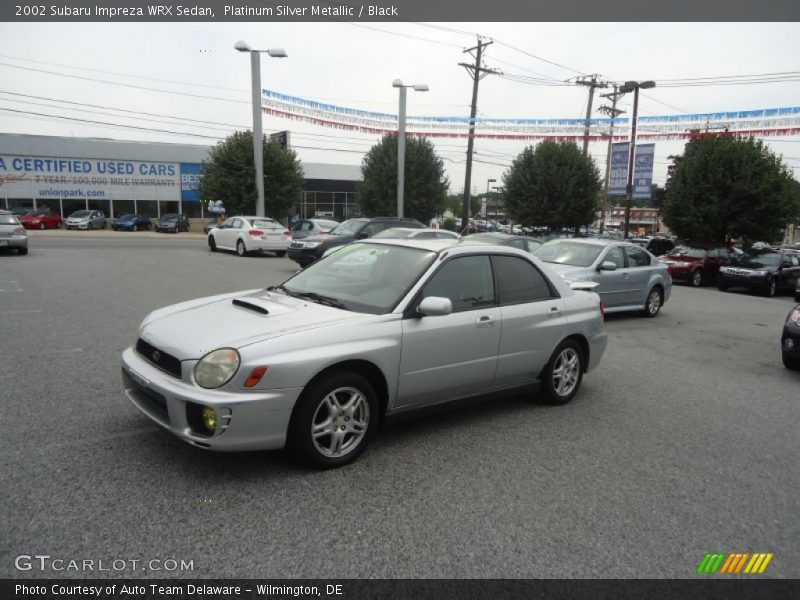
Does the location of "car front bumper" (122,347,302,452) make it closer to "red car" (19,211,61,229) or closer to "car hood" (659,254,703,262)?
"car hood" (659,254,703,262)

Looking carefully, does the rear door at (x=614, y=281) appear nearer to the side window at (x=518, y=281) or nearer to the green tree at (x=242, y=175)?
the side window at (x=518, y=281)

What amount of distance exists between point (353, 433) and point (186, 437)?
1.08 m

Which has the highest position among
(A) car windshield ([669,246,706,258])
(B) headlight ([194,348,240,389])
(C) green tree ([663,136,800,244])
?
(C) green tree ([663,136,800,244])

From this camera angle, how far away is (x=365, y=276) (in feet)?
15.4

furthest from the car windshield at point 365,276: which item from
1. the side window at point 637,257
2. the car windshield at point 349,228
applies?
the car windshield at point 349,228

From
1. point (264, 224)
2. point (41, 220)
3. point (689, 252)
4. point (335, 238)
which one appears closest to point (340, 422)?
point (335, 238)

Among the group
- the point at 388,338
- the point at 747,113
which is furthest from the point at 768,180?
the point at 388,338

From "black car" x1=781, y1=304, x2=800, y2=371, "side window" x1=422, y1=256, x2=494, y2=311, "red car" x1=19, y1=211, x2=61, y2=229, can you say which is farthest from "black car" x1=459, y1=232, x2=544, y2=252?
"red car" x1=19, y1=211, x2=61, y2=229

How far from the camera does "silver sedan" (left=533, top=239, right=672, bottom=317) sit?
10.5 meters

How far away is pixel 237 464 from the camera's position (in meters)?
3.83

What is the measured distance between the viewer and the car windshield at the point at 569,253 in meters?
10.7

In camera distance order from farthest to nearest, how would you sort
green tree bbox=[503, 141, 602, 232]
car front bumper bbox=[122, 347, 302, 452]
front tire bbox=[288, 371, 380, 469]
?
1. green tree bbox=[503, 141, 602, 232]
2. front tire bbox=[288, 371, 380, 469]
3. car front bumper bbox=[122, 347, 302, 452]
